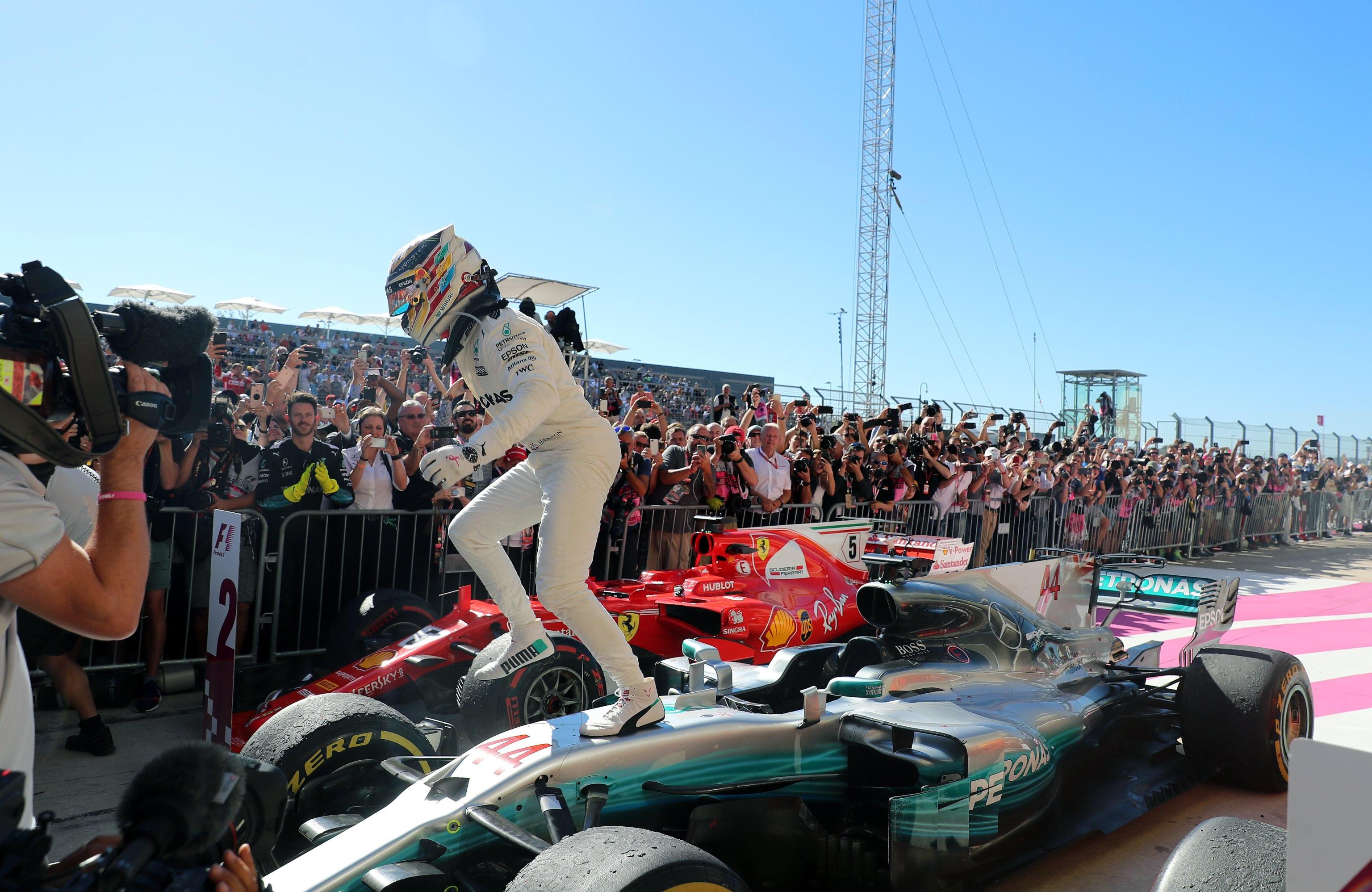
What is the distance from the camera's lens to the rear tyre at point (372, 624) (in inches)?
213

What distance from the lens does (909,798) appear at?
2.94 meters

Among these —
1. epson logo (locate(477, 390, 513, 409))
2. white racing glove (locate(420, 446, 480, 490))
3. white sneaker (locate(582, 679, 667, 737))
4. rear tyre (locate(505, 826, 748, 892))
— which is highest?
epson logo (locate(477, 390, 513, 409))

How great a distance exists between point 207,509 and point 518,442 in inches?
136

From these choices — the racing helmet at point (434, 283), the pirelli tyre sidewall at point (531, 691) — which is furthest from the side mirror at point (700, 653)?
the racing helmet at point (434, 283)

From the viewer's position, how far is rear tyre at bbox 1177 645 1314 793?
4402 millimetres

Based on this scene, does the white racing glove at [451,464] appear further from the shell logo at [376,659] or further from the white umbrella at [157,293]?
the white umbrella at [157,293]

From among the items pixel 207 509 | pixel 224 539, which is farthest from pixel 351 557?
pixel 224 539

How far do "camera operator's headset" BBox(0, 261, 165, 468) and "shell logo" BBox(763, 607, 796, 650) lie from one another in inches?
188

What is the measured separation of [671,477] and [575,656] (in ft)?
11.6

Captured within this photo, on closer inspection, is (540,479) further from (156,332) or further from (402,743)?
(156,332)

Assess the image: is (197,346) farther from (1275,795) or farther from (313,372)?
(313,372)

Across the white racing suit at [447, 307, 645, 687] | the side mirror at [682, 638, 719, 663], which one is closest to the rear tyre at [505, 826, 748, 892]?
the white racing suit at [447, 307, 645, 687]

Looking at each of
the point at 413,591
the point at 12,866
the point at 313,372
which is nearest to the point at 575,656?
the point at 413,591

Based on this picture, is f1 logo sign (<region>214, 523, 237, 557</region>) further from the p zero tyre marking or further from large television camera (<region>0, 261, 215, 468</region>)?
large television camera (<region>0, 261, 215, 468</region>)
